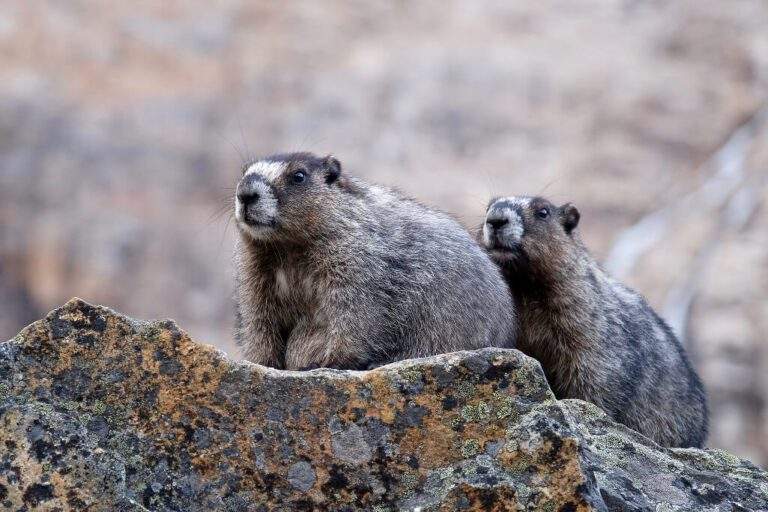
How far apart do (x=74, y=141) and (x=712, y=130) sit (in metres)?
16.0

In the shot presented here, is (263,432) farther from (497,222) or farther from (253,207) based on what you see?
(497,222)

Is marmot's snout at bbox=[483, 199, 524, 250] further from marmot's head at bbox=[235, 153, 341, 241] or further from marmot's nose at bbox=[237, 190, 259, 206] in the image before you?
marmot's nose at bbox=[237, 190, 259, 206]

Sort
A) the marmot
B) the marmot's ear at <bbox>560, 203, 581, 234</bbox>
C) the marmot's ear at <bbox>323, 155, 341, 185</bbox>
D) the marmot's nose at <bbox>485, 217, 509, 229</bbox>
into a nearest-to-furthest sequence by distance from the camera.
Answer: the marmot
the marmot's ear at <bbox>323, 155, 341, 185</bbox>
the marmot's nose at <bbox>485, 217, 509, 229</bbox>
the marmot's ear at <bbox>560, 203, 581, 234</bbox>

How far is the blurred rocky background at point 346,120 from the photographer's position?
89.4 ft

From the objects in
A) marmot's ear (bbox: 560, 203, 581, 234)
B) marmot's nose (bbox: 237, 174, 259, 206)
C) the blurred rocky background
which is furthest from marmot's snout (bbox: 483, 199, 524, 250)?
the blurred rocky background

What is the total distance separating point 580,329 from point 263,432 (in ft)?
13.1

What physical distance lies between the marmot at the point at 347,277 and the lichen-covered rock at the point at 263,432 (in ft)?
5.40

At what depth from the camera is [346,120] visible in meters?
28.6

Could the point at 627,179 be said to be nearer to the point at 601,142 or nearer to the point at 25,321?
the point at 601,142

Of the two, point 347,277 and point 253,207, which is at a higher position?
point 253,207

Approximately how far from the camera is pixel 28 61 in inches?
1134

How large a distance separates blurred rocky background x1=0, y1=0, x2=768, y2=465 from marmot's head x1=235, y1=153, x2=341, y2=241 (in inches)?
707

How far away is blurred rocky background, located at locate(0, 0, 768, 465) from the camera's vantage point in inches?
1073

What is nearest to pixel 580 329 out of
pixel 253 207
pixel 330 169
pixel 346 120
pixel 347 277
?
pixel 347 277
